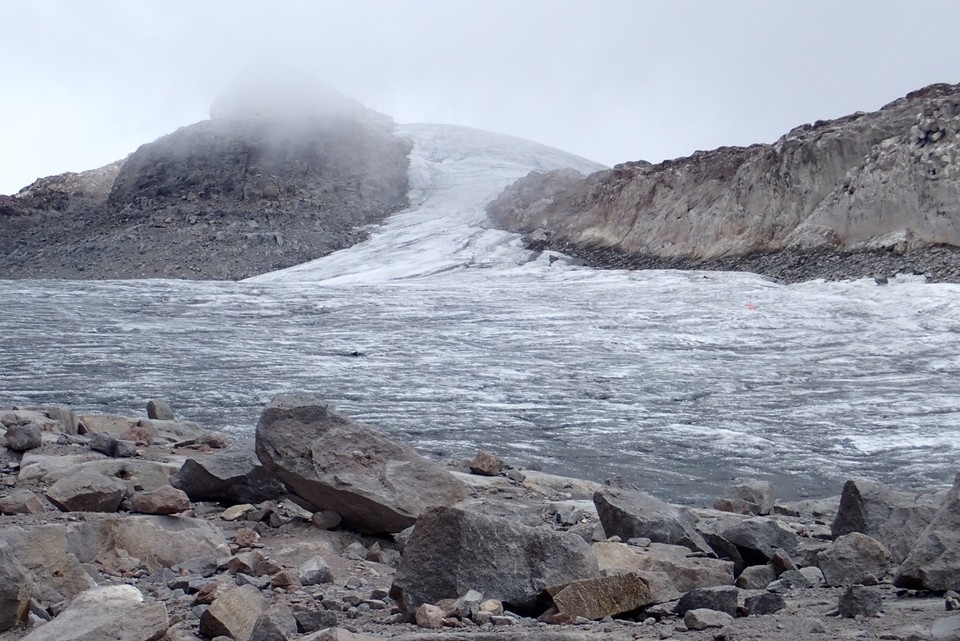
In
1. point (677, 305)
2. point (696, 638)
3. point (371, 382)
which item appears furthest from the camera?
point (677, 305)

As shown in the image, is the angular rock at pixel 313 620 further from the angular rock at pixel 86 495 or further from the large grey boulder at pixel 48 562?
the angular rock at pixel 86 495

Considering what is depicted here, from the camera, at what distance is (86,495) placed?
5145 millimetres

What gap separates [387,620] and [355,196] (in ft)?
138

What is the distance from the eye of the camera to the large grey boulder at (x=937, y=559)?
384 centimetres

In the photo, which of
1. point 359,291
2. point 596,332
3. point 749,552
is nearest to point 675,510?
point 749,552

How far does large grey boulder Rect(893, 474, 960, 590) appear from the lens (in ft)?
12.6

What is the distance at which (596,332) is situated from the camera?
19.4 meters

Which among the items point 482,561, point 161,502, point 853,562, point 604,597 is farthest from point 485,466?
point 604,597

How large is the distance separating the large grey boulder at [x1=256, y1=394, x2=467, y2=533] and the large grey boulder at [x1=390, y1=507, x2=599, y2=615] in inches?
54.0

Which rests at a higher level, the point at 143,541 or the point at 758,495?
the point at 143,541

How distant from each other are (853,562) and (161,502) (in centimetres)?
323

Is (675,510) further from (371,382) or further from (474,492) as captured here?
(371,382)

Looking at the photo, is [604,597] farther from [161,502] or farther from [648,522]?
[161,502]

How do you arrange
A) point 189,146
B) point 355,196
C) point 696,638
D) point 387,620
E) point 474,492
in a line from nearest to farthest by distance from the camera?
point 696,638 → point 387,620 → point 474,492 → point 355,196 → point 189,146
